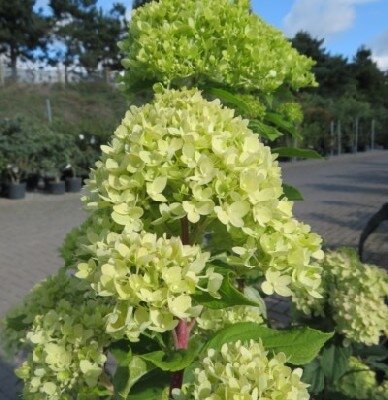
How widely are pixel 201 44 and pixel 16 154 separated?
1087 cm

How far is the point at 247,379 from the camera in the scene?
0.90 m

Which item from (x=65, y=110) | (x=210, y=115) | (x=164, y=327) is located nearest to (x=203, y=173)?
(x=210, y=115)

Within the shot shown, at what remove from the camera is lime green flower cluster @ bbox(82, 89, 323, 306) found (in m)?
1.04

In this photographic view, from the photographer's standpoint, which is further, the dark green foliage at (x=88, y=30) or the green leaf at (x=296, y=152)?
the dark green foliage at (x=88, y=30)

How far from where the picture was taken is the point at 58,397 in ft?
3.93

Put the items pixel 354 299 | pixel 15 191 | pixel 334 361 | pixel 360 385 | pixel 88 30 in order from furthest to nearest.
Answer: pixel 88 30 → pixel 15 191 → pixel 360 385 → pixel 334 361 → pixel 354 299

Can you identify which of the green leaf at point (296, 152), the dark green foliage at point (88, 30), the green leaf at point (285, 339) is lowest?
the green leaf at point (285, 339)

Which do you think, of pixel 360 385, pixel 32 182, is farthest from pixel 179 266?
pixel 32 182

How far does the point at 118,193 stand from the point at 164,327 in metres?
0.31

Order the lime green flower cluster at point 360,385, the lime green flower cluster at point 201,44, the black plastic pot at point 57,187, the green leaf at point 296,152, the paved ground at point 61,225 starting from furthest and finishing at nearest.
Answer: the black plastic pot at point 57,187
the paved ground at point 61,225
the lime green flower cluster at point 360,385
the lime green flower cluster at point 201,44
the green leaf at point 296,152

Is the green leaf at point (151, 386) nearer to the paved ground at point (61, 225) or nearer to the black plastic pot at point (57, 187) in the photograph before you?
the paved ground at point (61, 225)

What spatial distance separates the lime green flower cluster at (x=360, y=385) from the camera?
7.53 ft

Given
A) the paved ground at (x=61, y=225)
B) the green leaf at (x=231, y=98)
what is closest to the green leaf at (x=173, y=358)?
the green leaf at (x=231, y=98)

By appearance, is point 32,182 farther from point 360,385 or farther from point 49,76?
point 49,76
